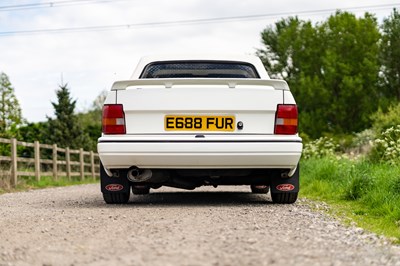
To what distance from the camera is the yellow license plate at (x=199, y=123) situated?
732cm

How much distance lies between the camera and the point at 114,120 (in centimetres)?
740

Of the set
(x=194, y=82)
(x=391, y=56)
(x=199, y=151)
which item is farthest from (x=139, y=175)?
(x=391, y=56)

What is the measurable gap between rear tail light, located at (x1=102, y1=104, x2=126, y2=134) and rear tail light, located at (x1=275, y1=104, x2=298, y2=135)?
157 centimetres

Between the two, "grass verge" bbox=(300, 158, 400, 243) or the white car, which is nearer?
"grass verge" bbox=(300, 158, 400, 243)

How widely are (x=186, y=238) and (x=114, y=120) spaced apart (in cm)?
276

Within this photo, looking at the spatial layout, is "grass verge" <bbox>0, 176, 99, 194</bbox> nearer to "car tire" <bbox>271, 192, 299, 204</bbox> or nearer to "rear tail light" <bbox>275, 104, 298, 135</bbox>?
"car tire" <bbox>271, 192, 299, 204</bbox>

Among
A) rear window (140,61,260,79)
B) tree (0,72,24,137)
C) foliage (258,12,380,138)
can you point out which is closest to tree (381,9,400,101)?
foliage (258,12,380,138)

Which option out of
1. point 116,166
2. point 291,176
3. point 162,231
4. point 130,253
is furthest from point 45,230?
point 291,176

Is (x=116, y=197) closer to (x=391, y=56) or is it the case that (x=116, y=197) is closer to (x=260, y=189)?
(x=260, y=189)

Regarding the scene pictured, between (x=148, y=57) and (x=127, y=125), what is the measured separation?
1.58m

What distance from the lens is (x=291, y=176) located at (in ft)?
25.8

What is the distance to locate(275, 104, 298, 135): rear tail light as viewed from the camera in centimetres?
740

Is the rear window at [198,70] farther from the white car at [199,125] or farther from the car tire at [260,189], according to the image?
the car tire at [260,189]

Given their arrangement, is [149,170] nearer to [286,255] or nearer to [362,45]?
[286,255]
